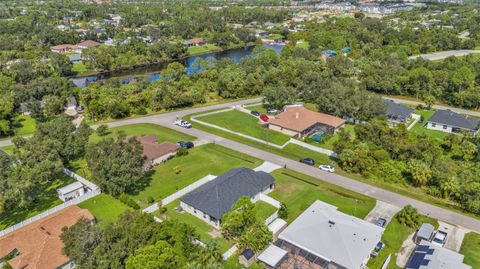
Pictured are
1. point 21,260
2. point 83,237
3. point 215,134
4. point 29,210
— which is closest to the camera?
point 83,237

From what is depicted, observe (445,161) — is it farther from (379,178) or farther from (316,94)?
(316,94)

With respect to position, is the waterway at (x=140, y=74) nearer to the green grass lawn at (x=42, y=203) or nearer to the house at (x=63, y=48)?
the house at (x=63, y=48)

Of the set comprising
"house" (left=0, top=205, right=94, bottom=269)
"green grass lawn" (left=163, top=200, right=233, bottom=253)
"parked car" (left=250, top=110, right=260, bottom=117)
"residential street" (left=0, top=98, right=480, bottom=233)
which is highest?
"house" (left=0, top=205, right=94, bottom=269)

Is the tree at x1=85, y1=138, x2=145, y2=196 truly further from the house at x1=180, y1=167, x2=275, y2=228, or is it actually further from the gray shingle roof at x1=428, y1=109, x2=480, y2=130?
the gray shingle roof at x1=428, y1=109, x2=480, y2=130

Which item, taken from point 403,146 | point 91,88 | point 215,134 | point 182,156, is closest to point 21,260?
point 182,156

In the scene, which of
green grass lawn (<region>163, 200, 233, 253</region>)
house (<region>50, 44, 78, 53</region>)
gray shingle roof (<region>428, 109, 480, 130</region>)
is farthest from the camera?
house (<region>50, 44, 78, 53</region>)

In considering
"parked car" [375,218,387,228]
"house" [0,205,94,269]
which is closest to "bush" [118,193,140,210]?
"house" [0,205,94,269]

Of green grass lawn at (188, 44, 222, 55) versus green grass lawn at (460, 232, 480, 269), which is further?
green grass lawn at (188, 44, 222, 55)

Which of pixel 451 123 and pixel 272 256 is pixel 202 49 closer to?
pixel 451 123
